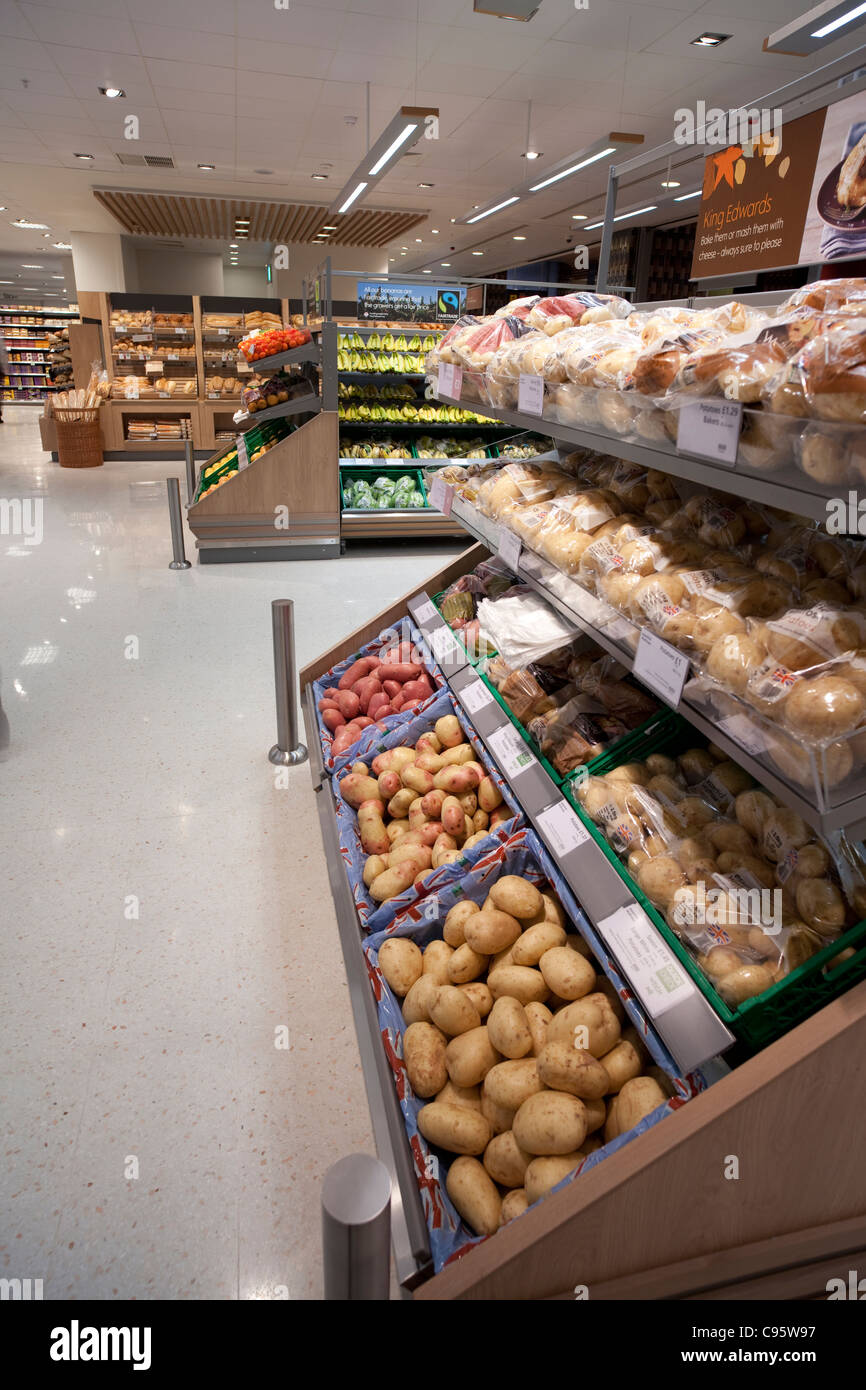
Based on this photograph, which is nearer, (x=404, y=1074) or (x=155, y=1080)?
(x=404, y=1074)

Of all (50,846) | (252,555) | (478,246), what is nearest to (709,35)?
(252,555)

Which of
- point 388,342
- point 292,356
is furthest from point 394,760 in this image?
point 388,342

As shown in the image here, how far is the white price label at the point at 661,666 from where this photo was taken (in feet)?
3.91

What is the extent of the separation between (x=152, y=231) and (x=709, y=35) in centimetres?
1197

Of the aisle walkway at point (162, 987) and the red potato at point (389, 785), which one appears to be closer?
the aisle walkway at point (162, 987)

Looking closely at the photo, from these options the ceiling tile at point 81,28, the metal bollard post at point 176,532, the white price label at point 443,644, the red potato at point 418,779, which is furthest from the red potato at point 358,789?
the ceiling tile at point 81,28

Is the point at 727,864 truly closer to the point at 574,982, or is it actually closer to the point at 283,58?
the point at 574,982

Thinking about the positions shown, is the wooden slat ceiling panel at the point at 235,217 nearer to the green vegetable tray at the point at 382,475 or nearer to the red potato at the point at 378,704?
the green vegetable tray at the point at 382,475

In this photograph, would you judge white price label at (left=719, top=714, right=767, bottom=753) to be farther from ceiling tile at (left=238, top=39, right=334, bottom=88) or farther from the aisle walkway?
ceiling tile at (left=238, top=39, right=334, bottom=88)

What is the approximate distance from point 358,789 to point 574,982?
988 millimetres

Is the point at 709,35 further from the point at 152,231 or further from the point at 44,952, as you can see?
the point at 152,231

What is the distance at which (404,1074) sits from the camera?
4.93 ft

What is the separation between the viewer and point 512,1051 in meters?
1.39

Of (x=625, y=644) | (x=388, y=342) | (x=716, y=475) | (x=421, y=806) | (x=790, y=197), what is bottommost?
(x=421, y=806)
